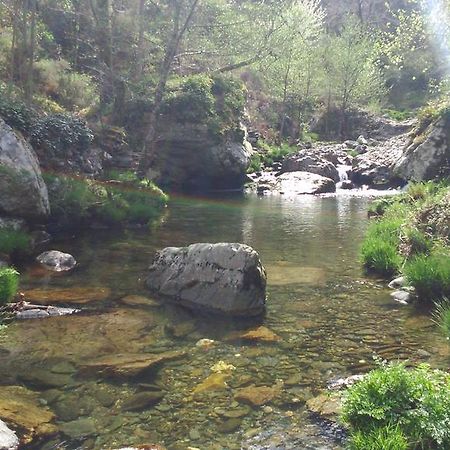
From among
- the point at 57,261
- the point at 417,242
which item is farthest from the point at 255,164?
the point at 417,242

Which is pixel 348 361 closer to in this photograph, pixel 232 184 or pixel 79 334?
pixel 79 334

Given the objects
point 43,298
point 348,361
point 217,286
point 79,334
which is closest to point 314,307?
point 217,286

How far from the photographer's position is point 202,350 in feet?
26.3

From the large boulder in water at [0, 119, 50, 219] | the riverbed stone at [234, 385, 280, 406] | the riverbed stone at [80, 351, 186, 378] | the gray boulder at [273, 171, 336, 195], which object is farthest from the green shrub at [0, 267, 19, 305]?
the gray boulder at [273, 171, 336, 195]

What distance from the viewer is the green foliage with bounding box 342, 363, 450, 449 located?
15.7 feet

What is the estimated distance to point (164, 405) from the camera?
6316 millimetres

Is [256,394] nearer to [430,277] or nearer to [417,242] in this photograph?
[430,277]

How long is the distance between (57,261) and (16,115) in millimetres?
6622

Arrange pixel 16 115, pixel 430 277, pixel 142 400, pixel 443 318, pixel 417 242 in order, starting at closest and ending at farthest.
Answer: pixel 142 400 < pixel 443 318 < pixel 430 277 < pixel 417 242 < pixel 16 115

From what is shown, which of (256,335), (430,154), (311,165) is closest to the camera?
(256,335)

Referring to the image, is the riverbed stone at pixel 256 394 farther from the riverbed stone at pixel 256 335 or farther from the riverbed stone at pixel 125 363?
the riverbed stone at pixel 256 335

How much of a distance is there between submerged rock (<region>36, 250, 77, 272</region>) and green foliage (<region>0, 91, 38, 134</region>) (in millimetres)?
5283

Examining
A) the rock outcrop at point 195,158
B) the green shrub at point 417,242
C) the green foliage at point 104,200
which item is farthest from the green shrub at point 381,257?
the rock outcrop at point 195,158

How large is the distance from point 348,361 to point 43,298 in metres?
6.20
